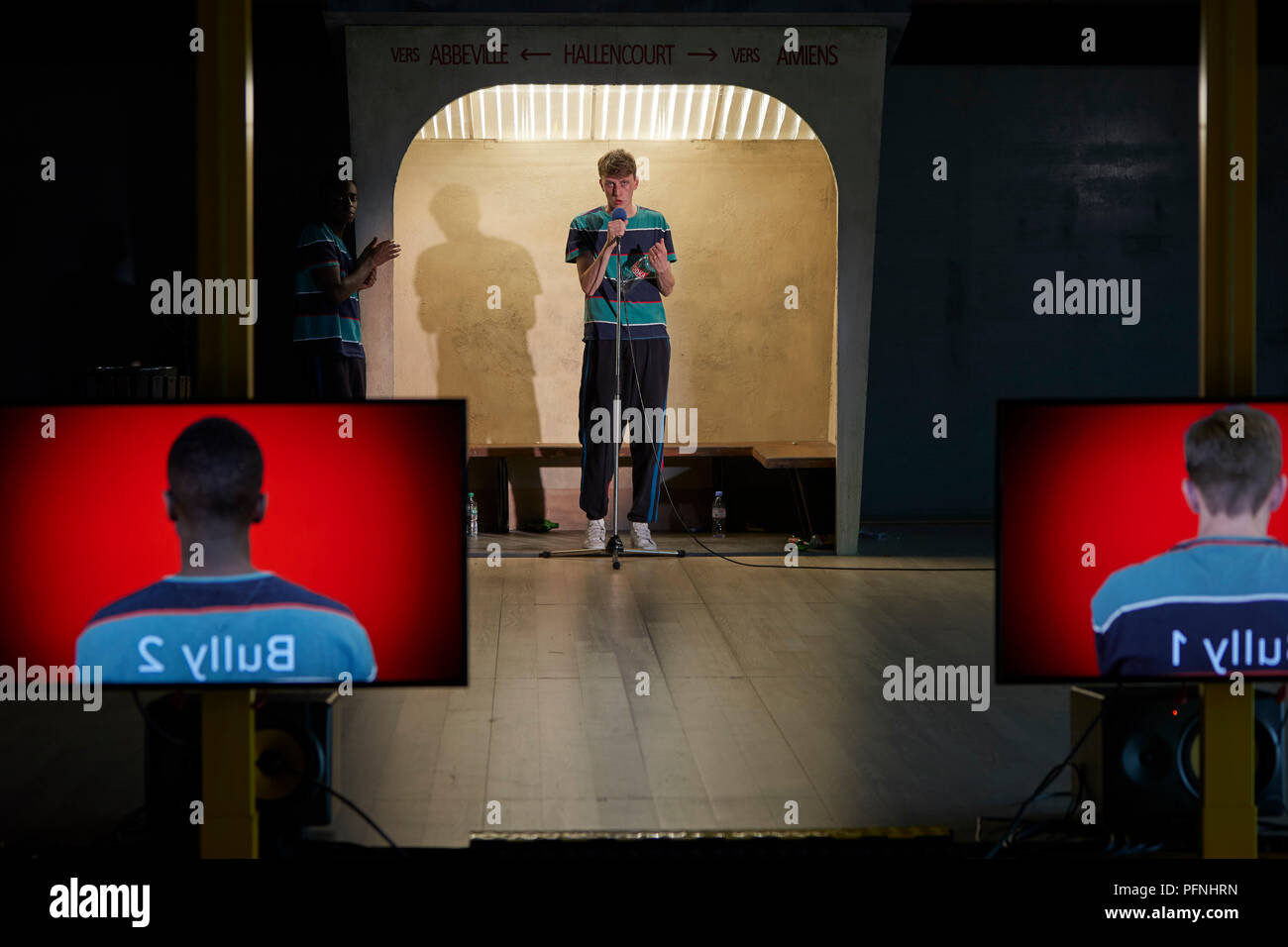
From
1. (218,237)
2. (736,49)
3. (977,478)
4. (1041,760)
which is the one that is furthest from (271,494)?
(977,478)

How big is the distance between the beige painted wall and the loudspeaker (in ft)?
18.4

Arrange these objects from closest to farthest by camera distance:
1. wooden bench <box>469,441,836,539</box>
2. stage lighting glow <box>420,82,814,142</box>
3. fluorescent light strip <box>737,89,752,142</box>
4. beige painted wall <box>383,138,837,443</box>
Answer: wooden bench <box>469,441,836,539</box>
stage lighting glow <box>420,82,814,142</box>
fluorescent light strip <box>737,89,752,142</box>
beige painted wall <box>383,138,837,443</box>

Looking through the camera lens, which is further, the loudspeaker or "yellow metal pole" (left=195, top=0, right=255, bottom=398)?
the loudspeaker

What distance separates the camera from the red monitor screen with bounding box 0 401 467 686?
7.82 feet

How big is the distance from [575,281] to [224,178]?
5.87 metres

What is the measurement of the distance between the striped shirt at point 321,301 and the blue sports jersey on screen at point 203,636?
418cm

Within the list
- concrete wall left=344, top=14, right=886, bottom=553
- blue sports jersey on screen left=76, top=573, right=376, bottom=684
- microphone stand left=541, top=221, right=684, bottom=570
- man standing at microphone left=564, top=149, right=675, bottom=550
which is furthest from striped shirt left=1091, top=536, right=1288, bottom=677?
concrete wall left=344, top=14, right=886, bottom=553

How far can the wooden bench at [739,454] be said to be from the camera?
7203 mm

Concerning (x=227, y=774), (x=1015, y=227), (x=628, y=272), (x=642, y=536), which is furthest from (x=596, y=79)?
(x=227, y=774)

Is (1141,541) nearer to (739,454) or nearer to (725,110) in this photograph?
(739,454)

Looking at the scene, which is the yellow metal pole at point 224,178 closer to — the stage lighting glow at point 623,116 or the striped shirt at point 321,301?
the striped shirt at point 321,301

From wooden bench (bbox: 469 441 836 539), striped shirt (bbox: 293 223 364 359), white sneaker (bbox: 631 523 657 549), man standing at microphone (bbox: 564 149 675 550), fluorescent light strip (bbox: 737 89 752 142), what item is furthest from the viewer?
fluorescent light strip (bbox: 737 89 752 142)

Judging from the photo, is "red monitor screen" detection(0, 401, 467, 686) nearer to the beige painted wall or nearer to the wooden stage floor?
the wooden stage floor

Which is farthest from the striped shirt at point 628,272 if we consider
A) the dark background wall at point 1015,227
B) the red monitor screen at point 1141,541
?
the red monitor screen at point 1141,541
